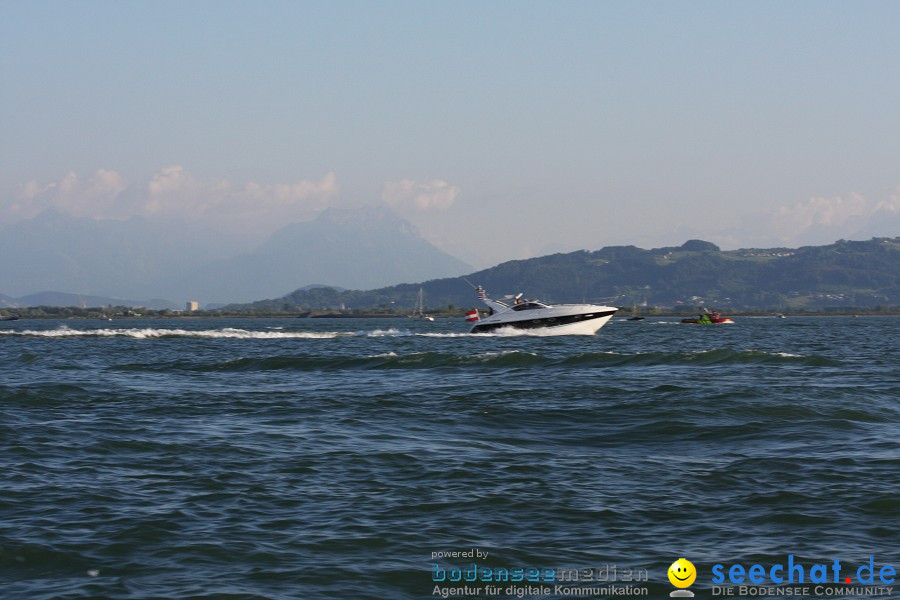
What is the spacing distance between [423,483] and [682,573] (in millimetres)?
7263

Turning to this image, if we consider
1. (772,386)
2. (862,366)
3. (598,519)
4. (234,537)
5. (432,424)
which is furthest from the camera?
(862,366)

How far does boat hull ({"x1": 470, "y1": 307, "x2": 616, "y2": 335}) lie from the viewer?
86.2m

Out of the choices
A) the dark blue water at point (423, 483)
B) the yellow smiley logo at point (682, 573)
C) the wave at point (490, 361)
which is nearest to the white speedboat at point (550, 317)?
the wave at point (490, 361)

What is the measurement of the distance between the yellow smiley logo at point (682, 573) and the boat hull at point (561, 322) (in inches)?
2842

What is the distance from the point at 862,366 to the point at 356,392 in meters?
26.6

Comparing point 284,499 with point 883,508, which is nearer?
point 883,508

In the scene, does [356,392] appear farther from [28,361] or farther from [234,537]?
[28,361]

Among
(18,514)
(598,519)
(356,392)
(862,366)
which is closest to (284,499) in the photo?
(18,514)

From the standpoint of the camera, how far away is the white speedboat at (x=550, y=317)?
283 ft

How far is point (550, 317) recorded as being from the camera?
8638 cm

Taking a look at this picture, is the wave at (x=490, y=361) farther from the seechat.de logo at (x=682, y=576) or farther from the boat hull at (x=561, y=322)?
the seechat.de logo at (x=682, y=576)

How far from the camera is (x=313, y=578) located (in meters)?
13.7

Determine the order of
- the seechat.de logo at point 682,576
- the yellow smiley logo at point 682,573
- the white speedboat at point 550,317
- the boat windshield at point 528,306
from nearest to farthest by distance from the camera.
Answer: the seechat.de logo at point 682,576 → the yellow smiley logo at point 682,573 → the white speedboat at point 550,317 → the boat windshield at point 528,306

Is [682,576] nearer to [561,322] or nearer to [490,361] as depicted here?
[490,361]
